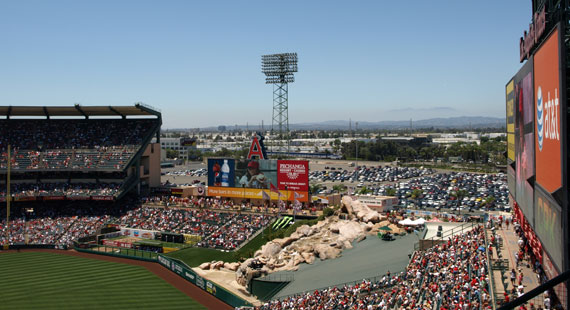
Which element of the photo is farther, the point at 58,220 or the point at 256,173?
the point at 58,220

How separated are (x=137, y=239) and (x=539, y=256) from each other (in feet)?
112

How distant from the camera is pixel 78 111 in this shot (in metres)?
53.2

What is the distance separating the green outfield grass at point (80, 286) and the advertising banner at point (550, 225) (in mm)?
18384

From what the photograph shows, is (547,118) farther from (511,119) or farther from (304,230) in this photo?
A: (304,230)

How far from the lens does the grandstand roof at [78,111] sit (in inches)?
2040

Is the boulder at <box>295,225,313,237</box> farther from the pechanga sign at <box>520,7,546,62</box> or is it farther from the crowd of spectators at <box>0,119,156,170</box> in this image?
the crowd of spectators at <box>0,119,156,170</box>

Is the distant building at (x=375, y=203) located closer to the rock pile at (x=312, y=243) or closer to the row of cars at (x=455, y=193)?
the rock pile at (x=312, y=243)

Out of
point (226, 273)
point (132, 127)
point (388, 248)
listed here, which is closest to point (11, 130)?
point (132, 127)

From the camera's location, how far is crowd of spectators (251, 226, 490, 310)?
17.5m

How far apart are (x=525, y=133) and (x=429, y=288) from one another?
6.86m

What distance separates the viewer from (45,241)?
4303 cm

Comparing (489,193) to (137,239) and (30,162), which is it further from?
(30,162)

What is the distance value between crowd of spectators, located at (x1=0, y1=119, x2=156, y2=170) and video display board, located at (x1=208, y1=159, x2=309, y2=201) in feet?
34.0

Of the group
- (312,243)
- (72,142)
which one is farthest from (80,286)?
(72,142)
